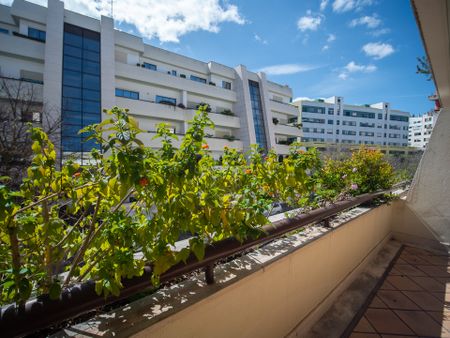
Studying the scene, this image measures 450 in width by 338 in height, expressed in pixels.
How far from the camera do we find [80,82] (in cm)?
1363

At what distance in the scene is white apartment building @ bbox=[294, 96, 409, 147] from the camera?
44.2m

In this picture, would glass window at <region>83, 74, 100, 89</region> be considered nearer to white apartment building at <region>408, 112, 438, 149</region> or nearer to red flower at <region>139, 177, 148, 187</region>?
red flower at <region>139, 177, 148, 187</region>

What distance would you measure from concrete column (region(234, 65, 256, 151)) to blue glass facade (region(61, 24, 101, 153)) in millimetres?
11955

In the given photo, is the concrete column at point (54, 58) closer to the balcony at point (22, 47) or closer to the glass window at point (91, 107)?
the balcony at point (22, 47)

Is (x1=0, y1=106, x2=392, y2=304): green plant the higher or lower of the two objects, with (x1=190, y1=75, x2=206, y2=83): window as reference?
lower

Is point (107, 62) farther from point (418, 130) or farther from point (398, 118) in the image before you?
point (418, 130)

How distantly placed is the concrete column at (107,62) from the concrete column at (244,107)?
11070 millimetres

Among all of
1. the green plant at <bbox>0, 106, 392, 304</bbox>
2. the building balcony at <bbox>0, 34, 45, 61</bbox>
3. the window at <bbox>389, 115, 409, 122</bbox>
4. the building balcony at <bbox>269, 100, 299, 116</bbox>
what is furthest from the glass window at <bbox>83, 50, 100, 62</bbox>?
the window at <bbox>389, 115, 409, 122</bbox>

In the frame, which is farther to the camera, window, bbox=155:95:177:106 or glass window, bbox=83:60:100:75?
window, bbox=155:95:177:106

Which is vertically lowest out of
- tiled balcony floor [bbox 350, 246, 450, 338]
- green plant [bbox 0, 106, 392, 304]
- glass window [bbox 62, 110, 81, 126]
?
tiled balcony floor [bbox 350, 246, 450, 338]

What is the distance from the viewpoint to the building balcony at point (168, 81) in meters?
15.5

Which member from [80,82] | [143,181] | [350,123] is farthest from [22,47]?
[350,123]

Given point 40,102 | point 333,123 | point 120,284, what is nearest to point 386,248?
point 120,284

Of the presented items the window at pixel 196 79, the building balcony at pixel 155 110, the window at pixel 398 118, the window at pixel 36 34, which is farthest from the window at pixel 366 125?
the window at pixel 36 34
